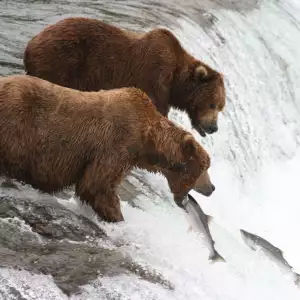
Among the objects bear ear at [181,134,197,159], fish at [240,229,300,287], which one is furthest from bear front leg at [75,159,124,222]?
fish at [240,229,300,287]

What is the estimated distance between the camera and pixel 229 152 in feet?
29.6

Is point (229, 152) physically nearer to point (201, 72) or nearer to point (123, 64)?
point (201, 72)

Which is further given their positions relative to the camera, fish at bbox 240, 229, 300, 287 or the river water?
fish at bbox 240, 229, 300, 287

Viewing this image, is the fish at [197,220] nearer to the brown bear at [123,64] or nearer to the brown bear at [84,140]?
the brown bear at [84,140]

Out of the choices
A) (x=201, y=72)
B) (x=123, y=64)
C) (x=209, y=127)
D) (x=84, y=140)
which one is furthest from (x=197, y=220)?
(x=123, y=64)

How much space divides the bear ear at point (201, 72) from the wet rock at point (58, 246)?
2256mm

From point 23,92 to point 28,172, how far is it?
595 millimetres

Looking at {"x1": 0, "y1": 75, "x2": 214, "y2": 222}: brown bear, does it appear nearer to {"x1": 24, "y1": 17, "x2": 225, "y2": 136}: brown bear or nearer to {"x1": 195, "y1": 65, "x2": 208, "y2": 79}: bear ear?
{"x1": 24, "y1": 17, "x2": 225, "y2": 136}: brown bear

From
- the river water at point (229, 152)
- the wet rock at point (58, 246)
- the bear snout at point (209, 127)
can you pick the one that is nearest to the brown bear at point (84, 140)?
the wet rock at point (58, 246)

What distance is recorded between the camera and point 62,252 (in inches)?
170

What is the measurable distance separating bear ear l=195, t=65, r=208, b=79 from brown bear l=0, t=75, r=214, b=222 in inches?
65.7

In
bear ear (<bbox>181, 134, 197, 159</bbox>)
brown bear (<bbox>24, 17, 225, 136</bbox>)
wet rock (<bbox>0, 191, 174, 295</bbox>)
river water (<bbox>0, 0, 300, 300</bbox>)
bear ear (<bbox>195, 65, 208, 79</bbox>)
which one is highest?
bear ear (<bbox>181, 134, 197, 159</bbox>)

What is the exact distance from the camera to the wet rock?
4004 mm

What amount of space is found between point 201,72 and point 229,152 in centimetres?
278
